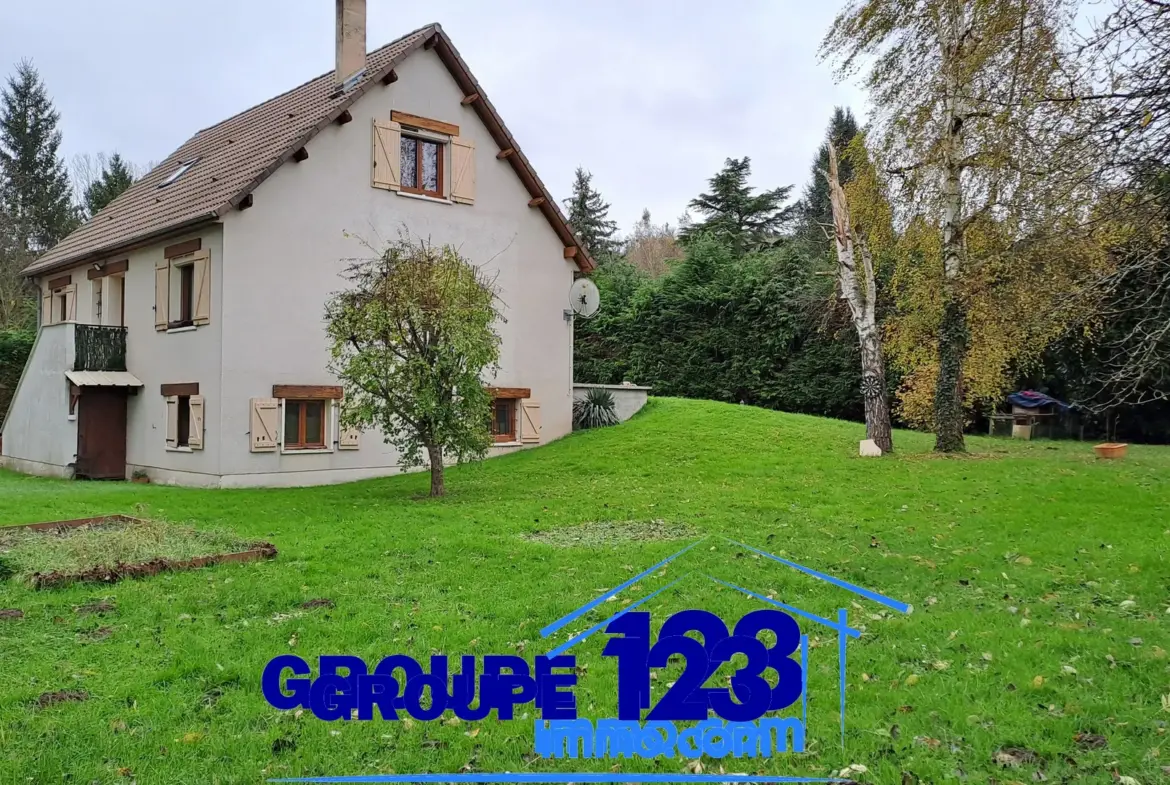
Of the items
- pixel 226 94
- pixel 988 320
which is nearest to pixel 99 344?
pixel 988 320

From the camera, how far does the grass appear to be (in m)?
7.14

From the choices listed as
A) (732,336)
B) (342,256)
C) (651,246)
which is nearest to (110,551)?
(342,256)

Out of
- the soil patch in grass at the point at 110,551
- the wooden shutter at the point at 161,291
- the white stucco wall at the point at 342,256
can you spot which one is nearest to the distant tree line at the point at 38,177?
the wooden shutter at the point at 161,291

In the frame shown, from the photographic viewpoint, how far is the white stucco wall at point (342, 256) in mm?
14789

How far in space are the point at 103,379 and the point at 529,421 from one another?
8818 millimetres

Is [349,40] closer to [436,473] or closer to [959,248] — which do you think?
[436,473]

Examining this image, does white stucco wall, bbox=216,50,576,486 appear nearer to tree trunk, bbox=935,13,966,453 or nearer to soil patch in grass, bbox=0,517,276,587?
soil patch in grass, bbox=0,517,276,587

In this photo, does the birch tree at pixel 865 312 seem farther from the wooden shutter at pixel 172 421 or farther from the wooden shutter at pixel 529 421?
the wooden shutter at pixel 172 421

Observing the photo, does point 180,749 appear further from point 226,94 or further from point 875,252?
point 226,94

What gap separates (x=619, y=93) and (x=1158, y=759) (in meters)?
29.1

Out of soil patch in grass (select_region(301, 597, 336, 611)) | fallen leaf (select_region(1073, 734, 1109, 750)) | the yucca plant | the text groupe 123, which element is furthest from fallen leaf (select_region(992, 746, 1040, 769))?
the yucca plant

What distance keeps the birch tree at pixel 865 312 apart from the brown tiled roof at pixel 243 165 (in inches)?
247

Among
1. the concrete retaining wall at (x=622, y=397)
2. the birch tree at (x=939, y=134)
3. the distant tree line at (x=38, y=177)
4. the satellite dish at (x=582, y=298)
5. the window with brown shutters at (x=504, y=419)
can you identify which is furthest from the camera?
the distant tree line at (x=38, y=177)

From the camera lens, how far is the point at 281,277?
15.2 meters
